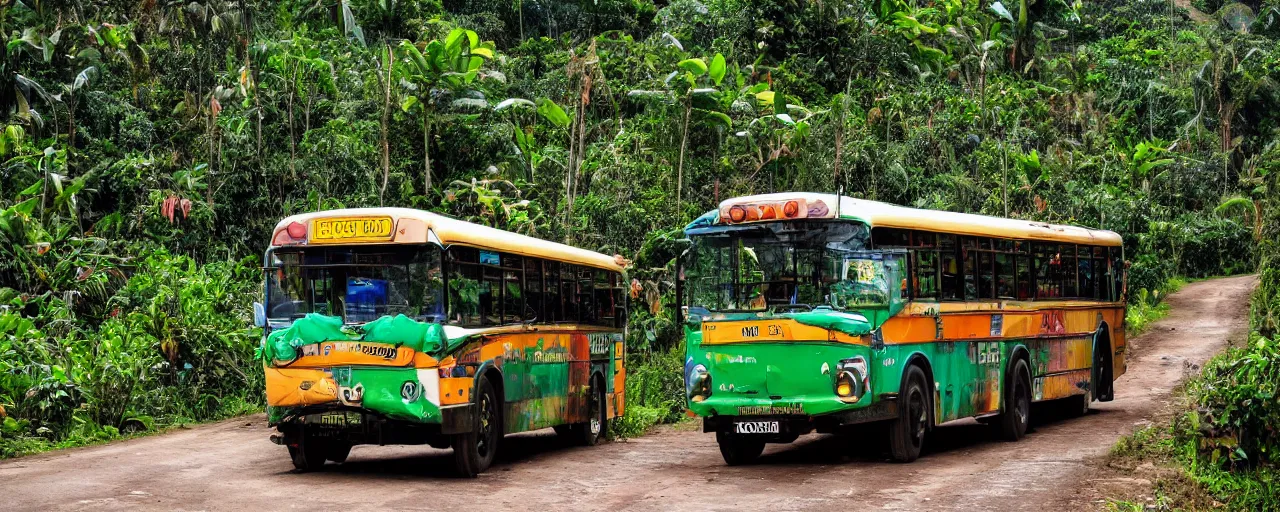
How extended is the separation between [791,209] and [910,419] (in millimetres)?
2516

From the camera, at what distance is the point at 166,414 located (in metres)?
19.9

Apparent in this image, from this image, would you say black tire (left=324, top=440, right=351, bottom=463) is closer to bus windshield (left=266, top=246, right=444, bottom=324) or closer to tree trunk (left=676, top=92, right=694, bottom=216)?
bus windshield (left=266, top=246, right=444, bottom=324)

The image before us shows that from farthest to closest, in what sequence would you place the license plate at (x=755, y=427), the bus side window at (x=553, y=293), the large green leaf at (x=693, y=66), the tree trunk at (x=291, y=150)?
the tree trunk at (x=291, y=150), the large green leaf at (x=693, y=66), the bus side window at (x=553, y=293), the license plate at (x=755, y=427)

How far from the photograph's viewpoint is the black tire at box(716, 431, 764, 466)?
14156mm

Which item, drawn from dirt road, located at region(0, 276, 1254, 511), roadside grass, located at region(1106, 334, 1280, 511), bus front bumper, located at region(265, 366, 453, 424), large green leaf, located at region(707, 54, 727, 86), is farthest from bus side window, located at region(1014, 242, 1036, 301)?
large green leaf, located at region(707, 54, 727, 86)

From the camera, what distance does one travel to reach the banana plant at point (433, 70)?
1007 inches

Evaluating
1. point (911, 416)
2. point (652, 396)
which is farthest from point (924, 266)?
point (652, 396)

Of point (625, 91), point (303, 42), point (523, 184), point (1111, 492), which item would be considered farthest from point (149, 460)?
point (625, 91)

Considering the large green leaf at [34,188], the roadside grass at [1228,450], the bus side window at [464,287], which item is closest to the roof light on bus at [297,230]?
the bus side window at [464,287]

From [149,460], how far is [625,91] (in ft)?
64.8

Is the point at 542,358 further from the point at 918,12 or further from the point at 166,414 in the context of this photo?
the point at 918,12

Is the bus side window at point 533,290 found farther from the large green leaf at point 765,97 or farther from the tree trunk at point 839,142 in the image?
the large green leaf at point 765,97

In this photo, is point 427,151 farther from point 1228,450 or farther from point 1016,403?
point 1228,450

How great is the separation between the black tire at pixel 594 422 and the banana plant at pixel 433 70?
9.55 metres
